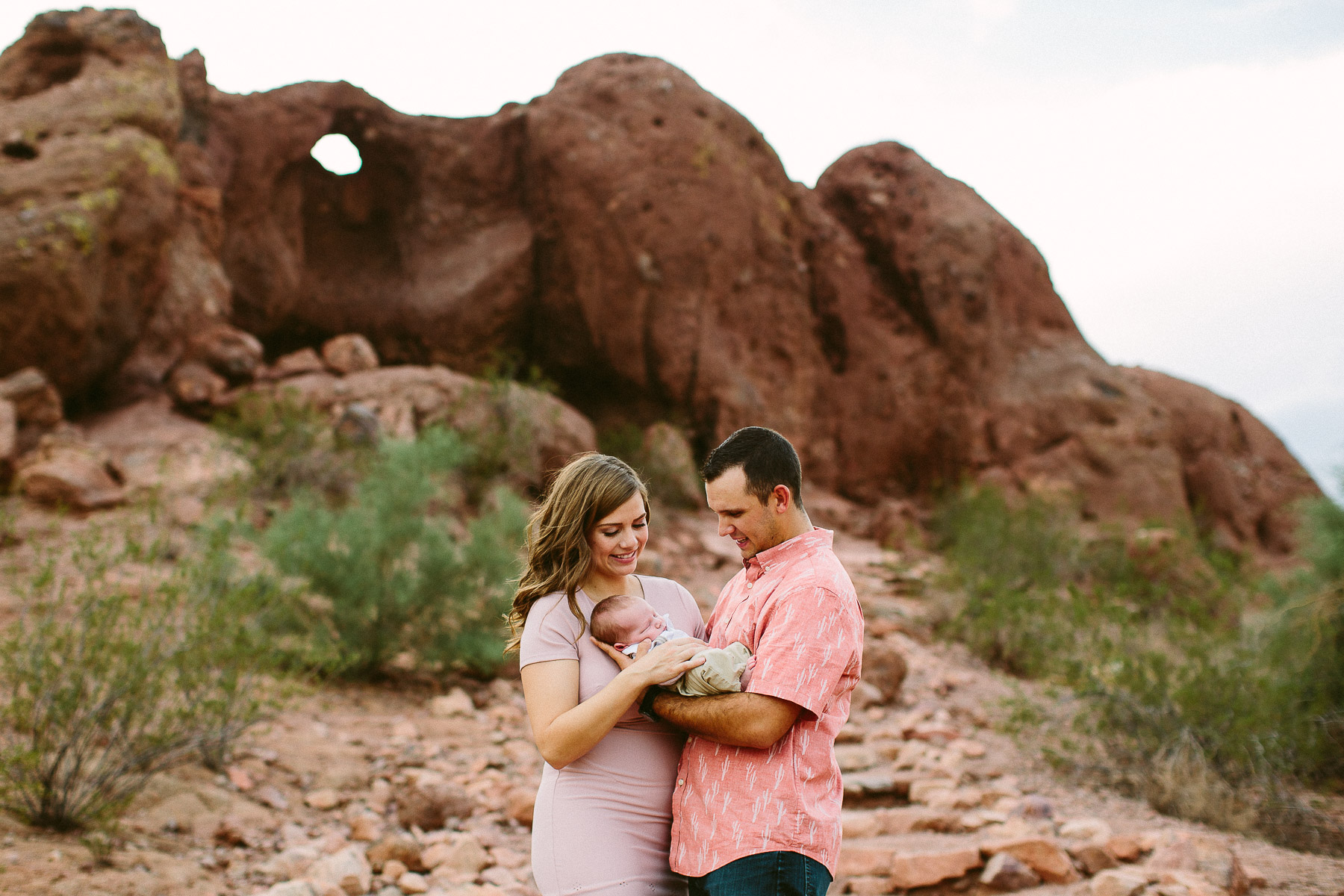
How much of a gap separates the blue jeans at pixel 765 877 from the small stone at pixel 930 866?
2.02 metres

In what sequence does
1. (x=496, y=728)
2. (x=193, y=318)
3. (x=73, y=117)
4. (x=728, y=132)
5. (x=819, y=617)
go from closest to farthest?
(x=819, y=617)
(x=496, y=728)
(x=73, y=117)
(x=193, y=318)
(x=728, y=132)

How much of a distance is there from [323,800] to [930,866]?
2.92 m

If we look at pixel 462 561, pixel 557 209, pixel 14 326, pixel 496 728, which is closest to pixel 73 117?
pixel 14 326

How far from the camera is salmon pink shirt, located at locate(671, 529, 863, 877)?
1.82 metres

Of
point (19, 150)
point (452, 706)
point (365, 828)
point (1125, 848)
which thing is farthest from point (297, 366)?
point (1125, 848)

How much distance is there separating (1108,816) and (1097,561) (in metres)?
7.06

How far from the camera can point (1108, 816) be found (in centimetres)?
454

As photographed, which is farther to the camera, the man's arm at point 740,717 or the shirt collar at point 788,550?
the shirt collar at point 788,550

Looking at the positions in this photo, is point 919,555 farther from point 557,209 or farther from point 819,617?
point 819,617

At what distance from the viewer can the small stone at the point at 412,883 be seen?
3633mm

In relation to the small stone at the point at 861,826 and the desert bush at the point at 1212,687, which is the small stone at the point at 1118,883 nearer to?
the small stone at the point at 861,826

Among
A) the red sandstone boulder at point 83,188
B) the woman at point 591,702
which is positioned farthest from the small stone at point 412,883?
the red sandstone boulder at point 83,188

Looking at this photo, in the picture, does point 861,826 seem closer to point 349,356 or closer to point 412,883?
point 412,883

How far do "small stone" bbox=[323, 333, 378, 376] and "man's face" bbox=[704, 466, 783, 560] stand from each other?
975 cm
